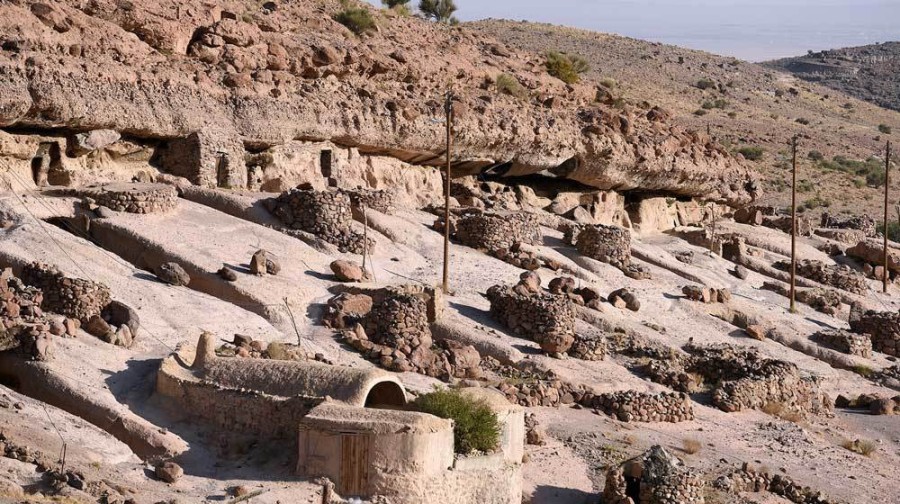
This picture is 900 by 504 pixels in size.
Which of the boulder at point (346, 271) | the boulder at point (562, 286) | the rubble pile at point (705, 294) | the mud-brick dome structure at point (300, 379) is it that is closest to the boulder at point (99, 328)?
the mud-brick dome structure at point (300, 379)

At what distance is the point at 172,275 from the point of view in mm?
28016

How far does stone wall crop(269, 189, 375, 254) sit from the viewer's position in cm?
3309

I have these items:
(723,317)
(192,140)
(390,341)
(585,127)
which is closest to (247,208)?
(192,140)

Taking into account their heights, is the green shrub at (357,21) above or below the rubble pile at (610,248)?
above

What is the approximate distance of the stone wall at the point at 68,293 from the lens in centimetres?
2495

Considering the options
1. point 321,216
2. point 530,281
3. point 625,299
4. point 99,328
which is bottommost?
point 625,299

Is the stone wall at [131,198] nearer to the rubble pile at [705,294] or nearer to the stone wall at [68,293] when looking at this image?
the stone wall at [68,293]

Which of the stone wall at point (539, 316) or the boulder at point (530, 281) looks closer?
the stone wall at point (539, 316)

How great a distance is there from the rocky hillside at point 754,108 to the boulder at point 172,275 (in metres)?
43.0

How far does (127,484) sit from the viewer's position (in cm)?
1975

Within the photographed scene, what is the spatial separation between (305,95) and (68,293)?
13.5 m

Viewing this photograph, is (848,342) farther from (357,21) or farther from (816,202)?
(816,202)

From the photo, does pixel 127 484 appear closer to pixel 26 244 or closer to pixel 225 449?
pixel 225 449

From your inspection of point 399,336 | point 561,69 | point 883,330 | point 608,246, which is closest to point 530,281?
point 608,246
